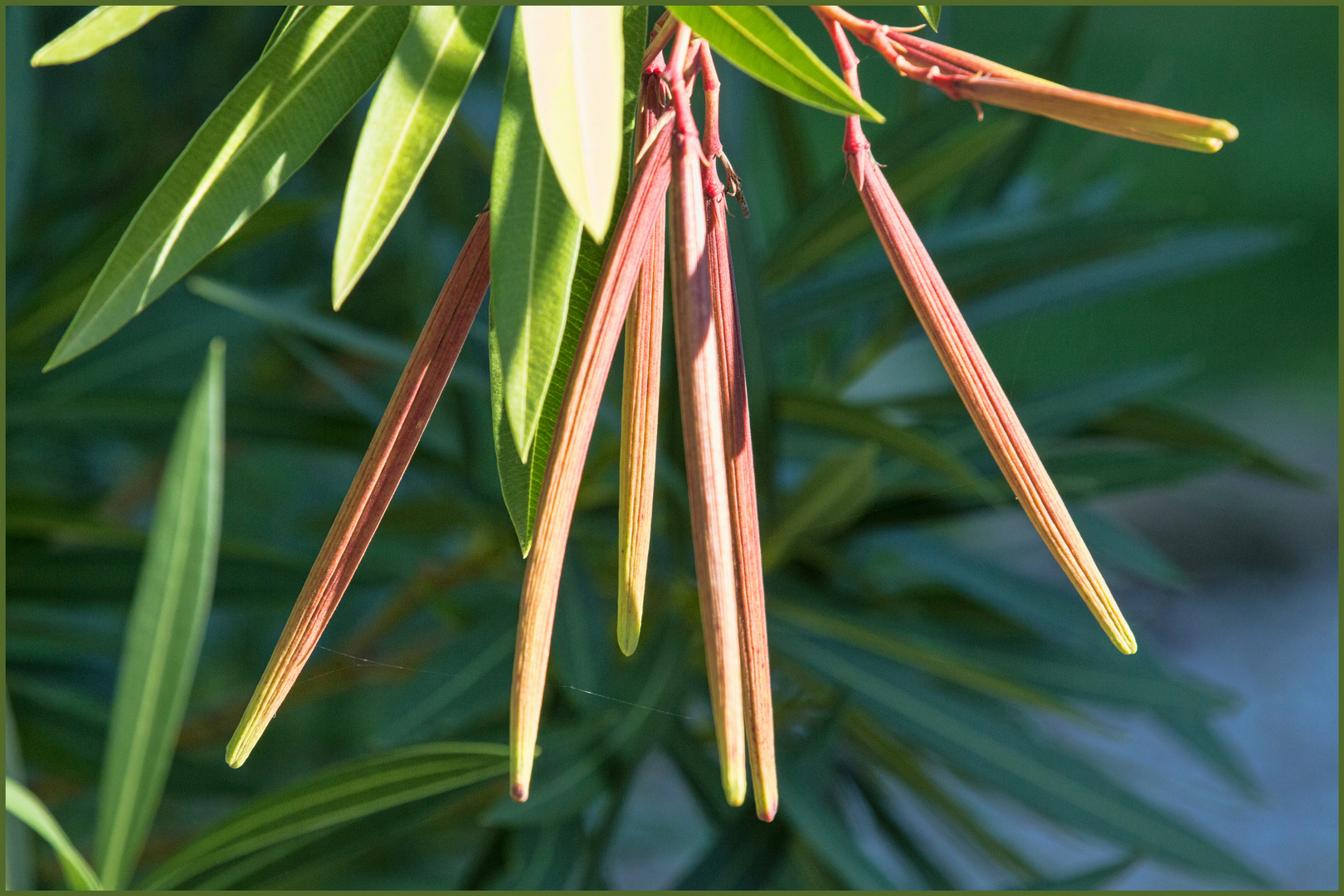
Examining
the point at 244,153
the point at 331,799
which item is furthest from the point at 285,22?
the point at 331,799

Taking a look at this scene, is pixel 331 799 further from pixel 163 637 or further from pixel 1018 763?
pixel 1018 763

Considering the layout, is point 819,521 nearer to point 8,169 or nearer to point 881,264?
point 881,264

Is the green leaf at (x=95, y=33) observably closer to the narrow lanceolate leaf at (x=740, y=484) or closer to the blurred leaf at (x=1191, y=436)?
the narrow lanceolate leaf at (x=740, y=484)

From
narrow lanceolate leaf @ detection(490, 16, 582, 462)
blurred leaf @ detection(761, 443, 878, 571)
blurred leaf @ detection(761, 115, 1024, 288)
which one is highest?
narrow lanceolate leaf @ detection(490, 16, 582, 462)

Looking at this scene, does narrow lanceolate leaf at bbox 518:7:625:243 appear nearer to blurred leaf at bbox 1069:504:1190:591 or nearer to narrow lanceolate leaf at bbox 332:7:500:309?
narrow lanceolate leaf at bbox 332:7:500:309

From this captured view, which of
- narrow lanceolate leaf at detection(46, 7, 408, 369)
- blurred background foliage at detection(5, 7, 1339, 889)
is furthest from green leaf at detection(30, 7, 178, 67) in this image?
blurred background foliage at detection(5, 7, 1339, 889)

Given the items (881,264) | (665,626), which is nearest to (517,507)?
(665,626)

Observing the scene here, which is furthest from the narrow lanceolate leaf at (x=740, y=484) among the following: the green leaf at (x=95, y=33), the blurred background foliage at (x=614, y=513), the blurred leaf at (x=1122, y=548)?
the blurred leaf at (x=1122, y=548)
